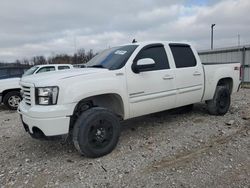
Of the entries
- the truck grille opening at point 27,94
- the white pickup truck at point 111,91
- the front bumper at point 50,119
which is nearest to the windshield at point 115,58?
the white pickup truck at point 111,91

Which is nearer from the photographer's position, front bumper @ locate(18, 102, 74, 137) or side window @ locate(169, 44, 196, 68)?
front bumper @ locate(18, 102, 74, 137)

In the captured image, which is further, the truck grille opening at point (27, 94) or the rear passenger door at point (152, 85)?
the rear passenger door at point (152, 85)

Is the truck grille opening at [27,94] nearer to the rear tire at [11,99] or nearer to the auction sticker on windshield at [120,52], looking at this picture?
the auction sticker on windshield at [120,52]

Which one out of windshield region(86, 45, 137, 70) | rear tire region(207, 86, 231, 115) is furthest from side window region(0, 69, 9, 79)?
rear tire region(207, 86, 231, 115)

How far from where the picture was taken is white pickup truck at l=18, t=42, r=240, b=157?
3.71 metres

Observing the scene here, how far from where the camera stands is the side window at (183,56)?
213 inches

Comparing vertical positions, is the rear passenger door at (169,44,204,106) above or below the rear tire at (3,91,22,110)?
above

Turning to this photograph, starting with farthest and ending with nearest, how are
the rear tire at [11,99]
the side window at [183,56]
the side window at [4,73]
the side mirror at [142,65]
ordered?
the side window at [4,73]
the rear tire at [11,99]
the side window at [183,56]
the side mirror at [142,65]

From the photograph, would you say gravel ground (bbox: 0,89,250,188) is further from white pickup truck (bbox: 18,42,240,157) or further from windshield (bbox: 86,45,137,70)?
windshield (bbox: 86,45,137,70)

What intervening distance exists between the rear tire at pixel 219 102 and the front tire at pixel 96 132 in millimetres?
3092

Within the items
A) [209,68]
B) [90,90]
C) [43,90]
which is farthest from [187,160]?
[209,68]

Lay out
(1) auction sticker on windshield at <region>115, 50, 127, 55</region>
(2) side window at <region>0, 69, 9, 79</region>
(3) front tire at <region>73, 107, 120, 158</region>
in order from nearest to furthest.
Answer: (3) front tire at <region>73, 107, 120, 158</region> < (1) auction sticker on windshield at <region>115, 50, 127, 55</region> < (2) side window at <region>0, 69, 9, 79</region>

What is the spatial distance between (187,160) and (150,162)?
A: 578 millimetres

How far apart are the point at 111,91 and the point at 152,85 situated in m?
0.93
